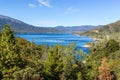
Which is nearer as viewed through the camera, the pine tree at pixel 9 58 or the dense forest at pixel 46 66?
the dense forest at pixel 46 66

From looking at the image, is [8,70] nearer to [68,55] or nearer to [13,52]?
[13,52]

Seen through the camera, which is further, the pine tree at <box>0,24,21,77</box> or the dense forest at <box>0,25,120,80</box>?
the pine tree at <box>0,24,21,77</box>

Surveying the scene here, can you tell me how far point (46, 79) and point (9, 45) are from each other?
12432 mm

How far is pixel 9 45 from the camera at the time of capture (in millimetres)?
51719

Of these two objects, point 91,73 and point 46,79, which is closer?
point 46,79

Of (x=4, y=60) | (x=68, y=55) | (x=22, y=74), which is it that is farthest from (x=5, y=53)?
(x=68, y=55)

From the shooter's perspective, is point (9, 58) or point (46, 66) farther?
point (46, 66)

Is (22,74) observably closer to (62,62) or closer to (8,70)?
(8,70)

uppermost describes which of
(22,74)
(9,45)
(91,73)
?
(9,45)

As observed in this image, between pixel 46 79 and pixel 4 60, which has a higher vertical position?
pixel 4 60

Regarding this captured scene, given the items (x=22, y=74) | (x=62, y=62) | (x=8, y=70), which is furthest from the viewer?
(x=62, y=62)

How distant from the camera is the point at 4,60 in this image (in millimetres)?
50875

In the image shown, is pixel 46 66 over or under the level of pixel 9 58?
under

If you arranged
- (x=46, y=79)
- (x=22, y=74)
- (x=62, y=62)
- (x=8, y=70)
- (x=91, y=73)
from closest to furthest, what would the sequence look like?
(x=22, y=74) < (x=8, y=70) < (x=46, y=79) < (x=62, y=62) < (x=91, y=73)
